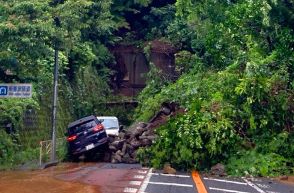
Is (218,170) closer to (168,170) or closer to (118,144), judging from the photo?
(168,170)

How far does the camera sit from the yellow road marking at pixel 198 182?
47.6ft

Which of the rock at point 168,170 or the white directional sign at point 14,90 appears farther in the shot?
the rock at point 168,170

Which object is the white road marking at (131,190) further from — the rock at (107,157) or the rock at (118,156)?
the rock at (107,157)

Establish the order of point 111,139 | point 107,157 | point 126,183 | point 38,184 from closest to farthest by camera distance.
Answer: point 126,183
point 38,184
point 107,157
point 111,139

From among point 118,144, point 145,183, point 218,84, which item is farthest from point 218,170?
point 118,144

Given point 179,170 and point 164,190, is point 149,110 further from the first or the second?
point 164,190

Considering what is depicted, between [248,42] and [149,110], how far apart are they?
288 inches

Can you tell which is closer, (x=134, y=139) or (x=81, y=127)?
(x=134, y=139)

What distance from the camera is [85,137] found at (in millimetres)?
25344

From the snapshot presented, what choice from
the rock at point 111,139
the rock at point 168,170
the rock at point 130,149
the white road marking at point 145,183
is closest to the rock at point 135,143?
the rock at point 130,149

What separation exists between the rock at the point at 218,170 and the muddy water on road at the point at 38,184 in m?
4.87

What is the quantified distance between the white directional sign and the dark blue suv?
5694 mm

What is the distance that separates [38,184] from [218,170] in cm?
637

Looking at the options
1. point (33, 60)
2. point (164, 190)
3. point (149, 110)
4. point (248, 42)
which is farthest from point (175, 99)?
point (164, 190)
